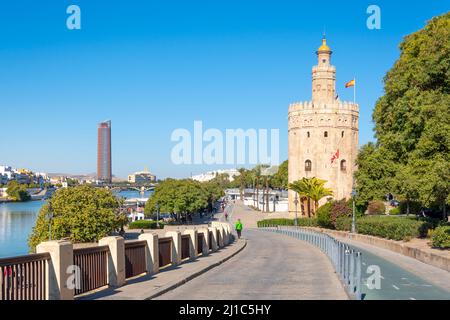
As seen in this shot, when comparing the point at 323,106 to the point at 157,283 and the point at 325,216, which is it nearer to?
the point at 325,216

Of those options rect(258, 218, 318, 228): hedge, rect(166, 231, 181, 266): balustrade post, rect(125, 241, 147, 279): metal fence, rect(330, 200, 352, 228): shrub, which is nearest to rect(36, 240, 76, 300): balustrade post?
rect(125, 241, 147, 279): metal fence

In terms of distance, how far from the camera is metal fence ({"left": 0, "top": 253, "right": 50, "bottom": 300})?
37.9ft

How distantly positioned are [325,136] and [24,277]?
7994 centimetres

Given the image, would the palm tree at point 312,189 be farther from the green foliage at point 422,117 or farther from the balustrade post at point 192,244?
the balustrade post at point 192,244

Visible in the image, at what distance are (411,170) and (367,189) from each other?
25.6 metres

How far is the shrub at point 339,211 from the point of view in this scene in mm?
56912

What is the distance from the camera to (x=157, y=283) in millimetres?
16922

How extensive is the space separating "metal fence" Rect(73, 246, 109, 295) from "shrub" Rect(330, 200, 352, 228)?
4340 cm

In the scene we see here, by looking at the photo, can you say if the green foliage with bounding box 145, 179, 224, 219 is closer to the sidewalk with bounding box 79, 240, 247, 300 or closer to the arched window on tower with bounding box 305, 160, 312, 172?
the arched window on tower with bounding box 305, 160, 312, 172

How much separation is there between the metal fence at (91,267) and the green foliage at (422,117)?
47.6 ft

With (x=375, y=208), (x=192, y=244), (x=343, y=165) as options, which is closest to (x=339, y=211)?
(x=375, y=208)

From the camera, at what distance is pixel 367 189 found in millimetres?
55094
